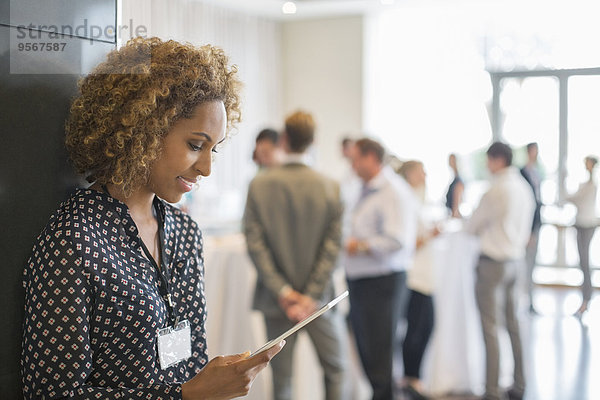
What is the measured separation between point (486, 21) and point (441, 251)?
140 inches

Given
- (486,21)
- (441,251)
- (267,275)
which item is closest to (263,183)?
(267,275)

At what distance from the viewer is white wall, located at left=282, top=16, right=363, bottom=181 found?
303 inches

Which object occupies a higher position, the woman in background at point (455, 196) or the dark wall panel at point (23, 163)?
the dark wall panel at point (23, 163)

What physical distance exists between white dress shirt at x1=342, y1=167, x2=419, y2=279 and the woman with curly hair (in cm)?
228

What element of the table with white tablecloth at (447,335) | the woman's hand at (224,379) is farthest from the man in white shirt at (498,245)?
the woman's hand at (224,379)

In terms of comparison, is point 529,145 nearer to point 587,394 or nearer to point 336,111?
point 587,394

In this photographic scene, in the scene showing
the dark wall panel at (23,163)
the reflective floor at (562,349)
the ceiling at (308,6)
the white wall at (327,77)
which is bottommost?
the reflective floor at (562,349)

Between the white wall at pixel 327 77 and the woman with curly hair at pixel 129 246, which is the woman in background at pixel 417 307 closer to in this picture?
the woman with curly hair at pixel 129 246

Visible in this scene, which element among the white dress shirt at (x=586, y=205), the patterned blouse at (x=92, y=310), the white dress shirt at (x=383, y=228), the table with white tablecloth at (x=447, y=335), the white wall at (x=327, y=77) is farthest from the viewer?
the white wall at (x=327, y=77)

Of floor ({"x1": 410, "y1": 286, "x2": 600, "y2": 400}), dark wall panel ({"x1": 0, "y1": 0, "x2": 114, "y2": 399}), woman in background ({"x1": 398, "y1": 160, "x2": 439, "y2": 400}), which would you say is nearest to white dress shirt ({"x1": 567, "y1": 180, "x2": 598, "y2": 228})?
floor ({"x1": 410, "y1": 286, "x2": 600, "y2": 400})

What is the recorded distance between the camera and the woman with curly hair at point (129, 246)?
1.06 meters

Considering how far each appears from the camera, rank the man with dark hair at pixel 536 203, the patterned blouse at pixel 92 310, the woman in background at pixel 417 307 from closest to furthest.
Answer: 1. the patterned blouse at pixel 92 310
2. the woman in background at pixel 417 307
3. the man with dark hair at pixel 536 203

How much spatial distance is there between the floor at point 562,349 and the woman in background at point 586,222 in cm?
5

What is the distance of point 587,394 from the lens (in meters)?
3.86
